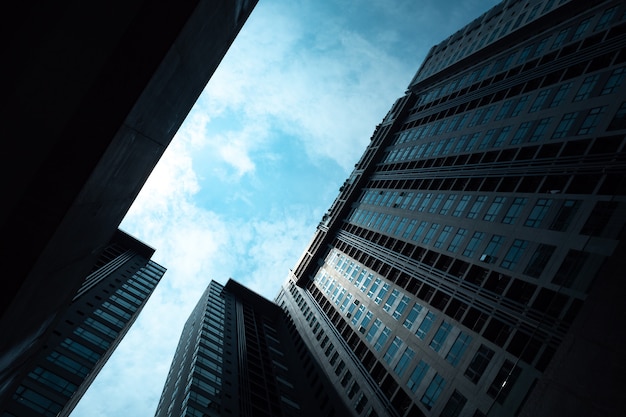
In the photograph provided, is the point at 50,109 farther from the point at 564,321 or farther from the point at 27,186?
the point at 564,321

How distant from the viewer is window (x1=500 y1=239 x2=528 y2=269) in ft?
116

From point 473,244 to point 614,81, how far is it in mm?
20001

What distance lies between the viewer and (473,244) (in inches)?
1651

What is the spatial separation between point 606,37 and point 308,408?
60939 millimetres

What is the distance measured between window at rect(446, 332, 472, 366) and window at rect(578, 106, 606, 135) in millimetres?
22015

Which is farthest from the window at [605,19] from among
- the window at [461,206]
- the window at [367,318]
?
the window at [367,318]

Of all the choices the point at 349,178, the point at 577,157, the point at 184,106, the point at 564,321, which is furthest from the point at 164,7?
the point at 349,178

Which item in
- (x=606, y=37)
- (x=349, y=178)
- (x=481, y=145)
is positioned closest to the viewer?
(x=606, y=37)

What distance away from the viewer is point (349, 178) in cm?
10112

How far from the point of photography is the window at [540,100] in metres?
45.8

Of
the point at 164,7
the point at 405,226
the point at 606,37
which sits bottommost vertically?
the point at 164,7

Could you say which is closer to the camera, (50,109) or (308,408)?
(50,109)

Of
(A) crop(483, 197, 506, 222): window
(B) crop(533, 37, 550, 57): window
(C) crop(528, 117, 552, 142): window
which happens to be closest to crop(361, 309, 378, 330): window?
(A) crop(483, 197, 506, 222): window

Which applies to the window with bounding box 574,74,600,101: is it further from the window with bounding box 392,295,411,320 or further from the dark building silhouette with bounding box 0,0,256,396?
the dark building silhouette with bounding box 0,0,256,396
